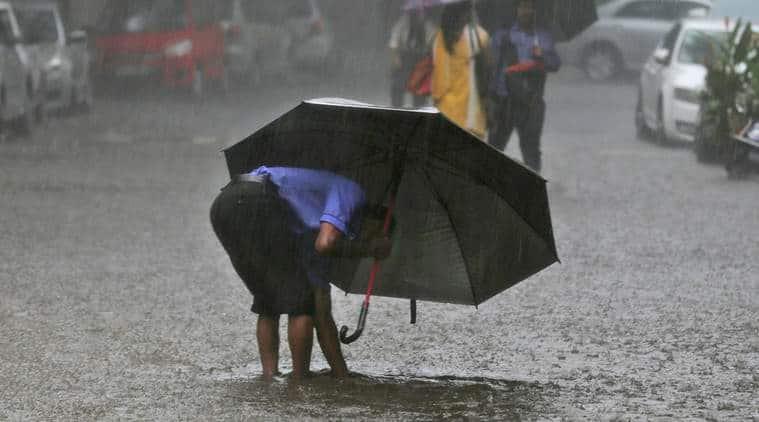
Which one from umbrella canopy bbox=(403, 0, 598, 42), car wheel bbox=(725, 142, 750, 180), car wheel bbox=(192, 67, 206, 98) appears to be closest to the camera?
umbrella canopy bbox=(403, 0, 598, 42)

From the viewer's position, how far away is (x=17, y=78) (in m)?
19.8

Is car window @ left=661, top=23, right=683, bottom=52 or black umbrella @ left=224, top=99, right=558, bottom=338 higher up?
black umbrella @ left=224, top=99, right=558, bottom=338

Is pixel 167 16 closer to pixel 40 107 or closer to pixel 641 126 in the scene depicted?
pixel 40 107

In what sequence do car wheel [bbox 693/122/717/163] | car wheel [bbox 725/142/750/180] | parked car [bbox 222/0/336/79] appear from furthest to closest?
parked car [bbox 222/0/336/79], car wheel [bbox 693/122/717/163], car wheel [bbox 725/142/750/180]

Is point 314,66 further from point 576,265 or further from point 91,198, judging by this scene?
point 576,265

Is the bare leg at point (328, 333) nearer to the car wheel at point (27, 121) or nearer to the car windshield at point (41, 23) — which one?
the car wheel at point (27, 121)

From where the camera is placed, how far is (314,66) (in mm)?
34031

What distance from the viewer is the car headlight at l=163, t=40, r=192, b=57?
2700 cm

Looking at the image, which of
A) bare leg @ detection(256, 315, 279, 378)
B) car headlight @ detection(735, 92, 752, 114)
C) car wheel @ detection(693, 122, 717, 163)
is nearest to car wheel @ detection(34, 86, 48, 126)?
car wheel @ detection(693, 122, 717, 163)

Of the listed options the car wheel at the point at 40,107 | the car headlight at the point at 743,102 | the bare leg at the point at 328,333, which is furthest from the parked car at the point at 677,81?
the bare leg at the point at 328,333

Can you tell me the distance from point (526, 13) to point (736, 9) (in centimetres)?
875

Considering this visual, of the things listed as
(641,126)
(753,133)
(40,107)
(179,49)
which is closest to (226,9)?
(179,49)

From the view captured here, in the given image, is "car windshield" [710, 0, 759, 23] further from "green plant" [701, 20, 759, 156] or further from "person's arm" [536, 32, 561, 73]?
"person's arm" [536, 32, 561, 73]

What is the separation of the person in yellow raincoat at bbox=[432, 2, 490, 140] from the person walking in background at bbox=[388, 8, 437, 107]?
4.94 m
